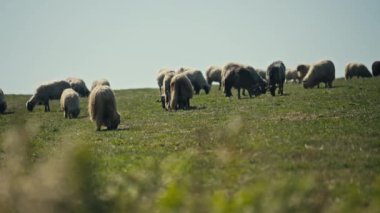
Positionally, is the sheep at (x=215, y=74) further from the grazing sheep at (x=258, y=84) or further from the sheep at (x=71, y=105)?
the sheep at (x=71, y=105)

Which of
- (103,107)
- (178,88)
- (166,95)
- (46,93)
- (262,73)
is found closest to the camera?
(103,107)

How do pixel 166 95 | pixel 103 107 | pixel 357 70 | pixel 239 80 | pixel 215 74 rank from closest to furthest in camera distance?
1. pixel 103 107
2. pixel 166 95
3. pixel 239 80
4. pixel 215 74
5. pixel 357 70

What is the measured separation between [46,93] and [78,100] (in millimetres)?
11663

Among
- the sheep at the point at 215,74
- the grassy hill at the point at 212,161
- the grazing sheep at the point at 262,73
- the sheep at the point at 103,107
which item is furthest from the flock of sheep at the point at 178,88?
the grazing sheep at the point at 262,73

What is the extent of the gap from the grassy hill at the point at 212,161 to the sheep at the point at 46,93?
14180 mm

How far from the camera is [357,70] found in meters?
69.7

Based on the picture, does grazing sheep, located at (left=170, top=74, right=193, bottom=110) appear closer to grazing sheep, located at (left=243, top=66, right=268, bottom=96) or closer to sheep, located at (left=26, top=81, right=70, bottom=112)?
grazing sheep, located at (left=243, top=66, right=268, bottom=96)

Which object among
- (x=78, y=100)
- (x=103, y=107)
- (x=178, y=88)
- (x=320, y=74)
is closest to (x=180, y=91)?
(x=178, y=88)

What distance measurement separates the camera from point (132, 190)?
3.85m

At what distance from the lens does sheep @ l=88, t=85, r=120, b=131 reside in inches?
1021

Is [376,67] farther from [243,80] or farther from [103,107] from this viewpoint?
[103,107]

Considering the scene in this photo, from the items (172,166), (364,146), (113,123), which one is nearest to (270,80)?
(113,123)

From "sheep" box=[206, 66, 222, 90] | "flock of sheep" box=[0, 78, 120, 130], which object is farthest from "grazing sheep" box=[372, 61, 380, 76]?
"flock of sheep" box=[0, 78, 120, 130]

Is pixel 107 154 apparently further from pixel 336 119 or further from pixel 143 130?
pixel 336 119
